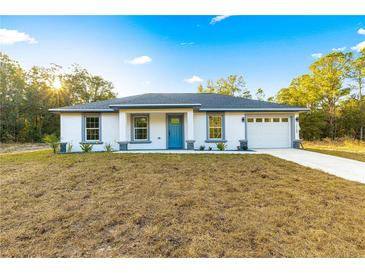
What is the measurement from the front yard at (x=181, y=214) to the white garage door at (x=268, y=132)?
6271 mm

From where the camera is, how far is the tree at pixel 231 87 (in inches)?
1064

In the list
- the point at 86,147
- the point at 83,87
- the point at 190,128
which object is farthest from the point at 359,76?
the point at 83,87

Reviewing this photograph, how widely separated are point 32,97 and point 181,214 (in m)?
23.5

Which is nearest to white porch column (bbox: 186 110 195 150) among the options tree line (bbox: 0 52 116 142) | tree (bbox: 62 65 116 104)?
tree line (bbox: 0 52 116 142)

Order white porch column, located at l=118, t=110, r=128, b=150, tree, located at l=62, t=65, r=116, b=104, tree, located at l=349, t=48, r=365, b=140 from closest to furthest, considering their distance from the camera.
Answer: white porch column, located at l=118, t=110, r=128, b=150, tree, located at l=349, t=48, r=365, b=140, tree, located at l=62, t=65, r=116, b=104

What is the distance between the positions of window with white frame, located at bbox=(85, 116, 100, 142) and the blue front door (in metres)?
4.40

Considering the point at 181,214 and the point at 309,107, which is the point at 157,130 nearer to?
the point at 181,214

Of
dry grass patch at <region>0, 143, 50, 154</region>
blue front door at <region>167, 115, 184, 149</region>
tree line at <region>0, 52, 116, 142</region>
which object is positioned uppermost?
tree line at <region>0, 52, 116, 142</region>

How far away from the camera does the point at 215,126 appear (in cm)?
1127

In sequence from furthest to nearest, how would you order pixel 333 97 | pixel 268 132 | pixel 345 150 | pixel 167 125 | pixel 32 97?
pixel 32 97 → pixel 333 97 → pixel 268 132 → pixel 345 150 → pixel 167 125

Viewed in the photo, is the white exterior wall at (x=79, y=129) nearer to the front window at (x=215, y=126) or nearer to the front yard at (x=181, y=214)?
the front yard at (x=181, y=214)

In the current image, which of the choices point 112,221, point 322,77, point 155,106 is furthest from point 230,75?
point 112,221

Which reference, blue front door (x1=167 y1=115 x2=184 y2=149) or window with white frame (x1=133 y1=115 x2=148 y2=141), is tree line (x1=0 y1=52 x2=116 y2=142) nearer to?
window with white frame (x1=133 y1=115 x2=148 y2=141)

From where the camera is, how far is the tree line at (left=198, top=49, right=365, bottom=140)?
18.1 metres
